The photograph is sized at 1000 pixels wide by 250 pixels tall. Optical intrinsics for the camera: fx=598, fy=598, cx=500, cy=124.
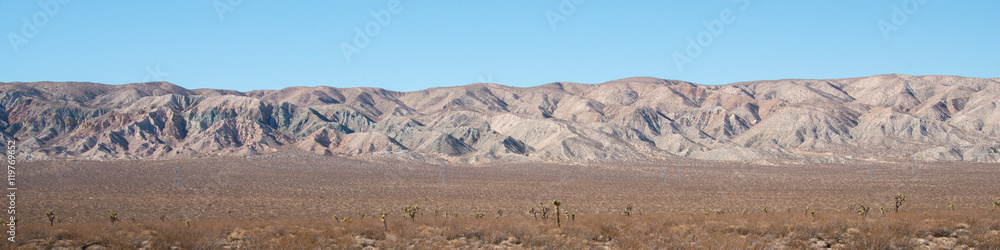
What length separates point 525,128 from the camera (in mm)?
124375

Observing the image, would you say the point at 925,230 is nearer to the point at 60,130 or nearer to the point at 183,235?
the point at 183,235

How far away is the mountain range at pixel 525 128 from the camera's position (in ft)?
325

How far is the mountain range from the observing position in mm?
99125

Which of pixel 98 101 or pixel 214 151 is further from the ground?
pixel 98 101

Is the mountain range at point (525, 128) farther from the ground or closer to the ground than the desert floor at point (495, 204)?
farther from the ground

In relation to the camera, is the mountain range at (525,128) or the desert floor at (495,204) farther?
the mountain range at (525,128)

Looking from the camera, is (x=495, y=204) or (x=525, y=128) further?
(x=525, y=128)

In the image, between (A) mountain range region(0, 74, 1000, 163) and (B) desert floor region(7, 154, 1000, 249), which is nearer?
(B) desert floor region(7, 154, 1000, 249)

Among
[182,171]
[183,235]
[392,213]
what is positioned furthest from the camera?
[182,171]

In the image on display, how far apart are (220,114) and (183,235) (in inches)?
4461

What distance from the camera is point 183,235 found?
17734 millimetres

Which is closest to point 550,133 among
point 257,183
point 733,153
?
point 733,153

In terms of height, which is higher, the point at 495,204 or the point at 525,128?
the point at 525,128

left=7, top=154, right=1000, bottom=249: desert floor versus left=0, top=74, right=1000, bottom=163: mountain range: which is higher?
left=0, top=74, right=1000, bottom=163: mountain range
